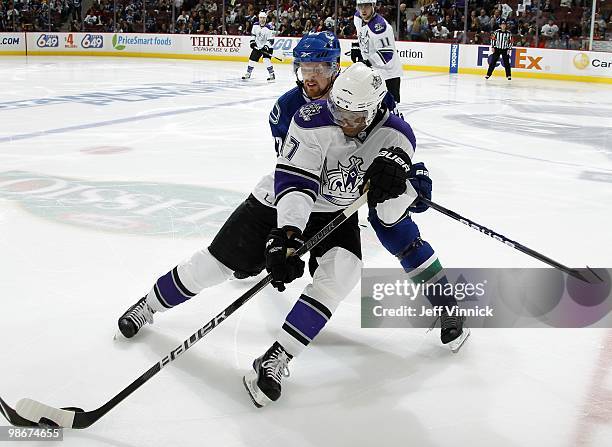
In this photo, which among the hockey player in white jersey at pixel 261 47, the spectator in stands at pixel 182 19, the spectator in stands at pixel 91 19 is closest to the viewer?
the hockey player in white jersey at pixel 261 47

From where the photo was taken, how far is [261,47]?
1227 cm

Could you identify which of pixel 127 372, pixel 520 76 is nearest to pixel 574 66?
pixel 520 76

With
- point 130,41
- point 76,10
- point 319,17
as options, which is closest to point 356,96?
point 319,17

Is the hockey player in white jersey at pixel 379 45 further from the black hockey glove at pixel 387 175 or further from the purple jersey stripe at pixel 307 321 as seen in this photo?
the purple jersey stripe at pixel 307 321

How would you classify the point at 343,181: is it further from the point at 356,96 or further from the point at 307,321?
the point at 307,321

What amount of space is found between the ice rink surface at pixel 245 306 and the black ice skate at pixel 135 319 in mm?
43

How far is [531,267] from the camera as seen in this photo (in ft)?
11.0

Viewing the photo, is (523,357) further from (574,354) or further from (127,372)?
(127,372)

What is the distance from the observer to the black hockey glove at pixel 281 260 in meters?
2.00

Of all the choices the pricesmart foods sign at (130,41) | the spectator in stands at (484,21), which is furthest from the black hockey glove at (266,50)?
the pricesmart foods sign at (130,41)

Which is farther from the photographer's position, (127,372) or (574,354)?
(574,354)

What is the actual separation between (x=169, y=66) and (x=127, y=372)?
13054 millimetres

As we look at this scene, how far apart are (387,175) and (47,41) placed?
16455 millimetres

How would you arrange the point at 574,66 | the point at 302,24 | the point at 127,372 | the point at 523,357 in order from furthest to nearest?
the point at 302,24
the point at 574,66
the point at 523,357
the point at 127,372
